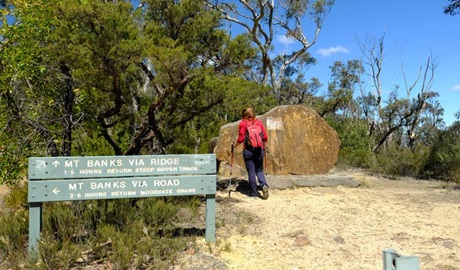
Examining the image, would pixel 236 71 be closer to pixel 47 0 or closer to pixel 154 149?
pixel 154 149

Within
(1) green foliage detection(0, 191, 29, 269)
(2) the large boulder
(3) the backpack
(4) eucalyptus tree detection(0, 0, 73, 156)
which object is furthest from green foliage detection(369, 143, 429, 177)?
(1) green foliage detection(0, 191, 29, 269)

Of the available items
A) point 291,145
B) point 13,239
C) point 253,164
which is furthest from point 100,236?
point 291,145

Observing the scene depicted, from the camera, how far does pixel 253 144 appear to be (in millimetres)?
7480

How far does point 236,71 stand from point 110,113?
7.81 ft

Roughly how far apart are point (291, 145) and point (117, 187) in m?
6.12

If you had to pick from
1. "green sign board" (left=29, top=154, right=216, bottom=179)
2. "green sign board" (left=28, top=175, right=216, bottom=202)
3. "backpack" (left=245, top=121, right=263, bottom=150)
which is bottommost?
"green sign board" (left=28, top=175, right=216, bottom=202)

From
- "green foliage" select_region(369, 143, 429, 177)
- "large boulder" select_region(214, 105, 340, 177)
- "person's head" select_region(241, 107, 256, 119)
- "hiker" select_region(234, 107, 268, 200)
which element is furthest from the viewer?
"green foliage" select_region(369, 143, 429, 177)

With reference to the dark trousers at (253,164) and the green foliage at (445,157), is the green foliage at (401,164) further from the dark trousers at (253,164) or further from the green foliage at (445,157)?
the dark trousers at (253,164)

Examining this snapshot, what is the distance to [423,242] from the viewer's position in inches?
213

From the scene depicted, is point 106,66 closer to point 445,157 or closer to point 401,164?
point 401,164

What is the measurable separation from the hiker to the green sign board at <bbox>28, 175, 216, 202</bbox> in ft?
8.34

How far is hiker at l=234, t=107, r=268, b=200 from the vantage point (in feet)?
24.7

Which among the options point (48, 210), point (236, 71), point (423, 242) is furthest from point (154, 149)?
point (423, 242)

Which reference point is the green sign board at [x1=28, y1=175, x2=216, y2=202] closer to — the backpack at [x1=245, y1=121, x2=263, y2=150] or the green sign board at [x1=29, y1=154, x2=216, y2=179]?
the green sign board at [x1=29, y1=154, x2=216, y2=179]
